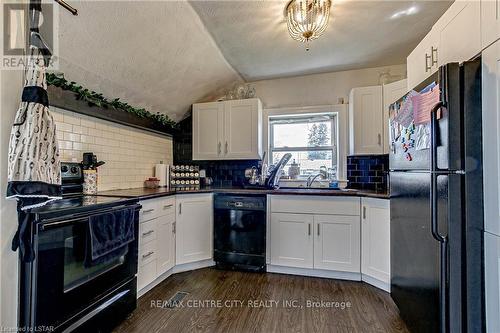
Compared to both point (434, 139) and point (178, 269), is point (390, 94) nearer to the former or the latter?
point (434, 139)

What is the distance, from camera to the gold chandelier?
69.8 inches

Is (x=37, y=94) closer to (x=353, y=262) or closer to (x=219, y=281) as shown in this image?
(x=219, y=281)

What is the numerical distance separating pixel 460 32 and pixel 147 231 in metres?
2.57

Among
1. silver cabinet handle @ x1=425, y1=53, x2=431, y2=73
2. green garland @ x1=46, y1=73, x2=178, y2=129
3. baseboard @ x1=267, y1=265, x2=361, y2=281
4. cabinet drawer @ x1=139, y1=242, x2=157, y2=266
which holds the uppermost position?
silver cabinet handle @ x1=425, y1=53, x2=431, y2=73

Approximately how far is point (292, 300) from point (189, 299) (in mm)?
876

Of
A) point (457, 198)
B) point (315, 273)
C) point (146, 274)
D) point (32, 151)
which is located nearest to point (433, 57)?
point (457, 198)

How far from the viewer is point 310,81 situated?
10.4 feet

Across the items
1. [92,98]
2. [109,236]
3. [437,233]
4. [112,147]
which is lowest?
[109,236]

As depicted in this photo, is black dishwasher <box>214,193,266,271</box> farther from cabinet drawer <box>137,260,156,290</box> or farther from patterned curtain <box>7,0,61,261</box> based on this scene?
patterned curtain <box>7,0,61,261</box>

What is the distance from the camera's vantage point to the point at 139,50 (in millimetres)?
2074

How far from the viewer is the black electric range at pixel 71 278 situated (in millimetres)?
1121

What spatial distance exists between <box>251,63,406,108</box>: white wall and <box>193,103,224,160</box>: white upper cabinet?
27.3 inches

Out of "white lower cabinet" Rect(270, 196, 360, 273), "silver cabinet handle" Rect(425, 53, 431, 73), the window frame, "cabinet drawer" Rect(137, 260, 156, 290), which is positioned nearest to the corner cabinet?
the window frame

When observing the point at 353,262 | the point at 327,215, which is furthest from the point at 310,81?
the point at 353,262
